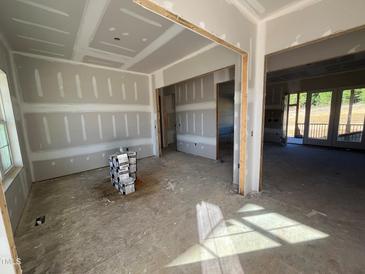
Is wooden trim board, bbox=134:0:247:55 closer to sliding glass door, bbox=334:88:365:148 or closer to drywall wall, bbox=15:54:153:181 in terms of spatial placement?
drywall wall, bbox=15:54:153:181

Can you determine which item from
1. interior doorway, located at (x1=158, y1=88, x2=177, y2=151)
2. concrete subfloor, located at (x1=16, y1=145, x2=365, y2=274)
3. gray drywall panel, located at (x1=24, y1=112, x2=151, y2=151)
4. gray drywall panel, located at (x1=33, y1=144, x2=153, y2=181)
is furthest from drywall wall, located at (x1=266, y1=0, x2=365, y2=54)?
interior doorway, located at (x1=158, y1=88, x2=177, y2=151)

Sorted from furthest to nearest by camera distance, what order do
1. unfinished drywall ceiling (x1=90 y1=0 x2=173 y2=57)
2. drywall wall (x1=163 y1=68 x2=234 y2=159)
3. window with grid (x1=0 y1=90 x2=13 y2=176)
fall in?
drywall wall (x1=163 y1=68 x2=234 y2=159) → window with grid (x1=0 y1=90 x2=13 y2=176) → unfinished drywall ceiling (x1=90 y1=0 x2=173 y2=57)

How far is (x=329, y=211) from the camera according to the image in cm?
230

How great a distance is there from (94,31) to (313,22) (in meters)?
3.17

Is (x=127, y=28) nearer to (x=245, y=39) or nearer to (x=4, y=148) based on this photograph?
(x=245, y=39)

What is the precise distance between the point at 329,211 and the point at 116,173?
11.7 ft

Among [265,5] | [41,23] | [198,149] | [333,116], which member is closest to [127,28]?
[41,23]

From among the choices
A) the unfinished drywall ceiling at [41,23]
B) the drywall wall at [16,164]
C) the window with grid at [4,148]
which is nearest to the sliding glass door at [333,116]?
the unfinished drywall ceiling at [41,23]

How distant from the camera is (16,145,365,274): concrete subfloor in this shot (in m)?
1.57

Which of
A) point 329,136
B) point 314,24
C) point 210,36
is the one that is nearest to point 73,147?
point 210,36

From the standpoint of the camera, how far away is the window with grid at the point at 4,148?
2.43 metres

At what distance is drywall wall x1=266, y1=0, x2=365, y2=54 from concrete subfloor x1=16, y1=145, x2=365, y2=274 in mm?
2389

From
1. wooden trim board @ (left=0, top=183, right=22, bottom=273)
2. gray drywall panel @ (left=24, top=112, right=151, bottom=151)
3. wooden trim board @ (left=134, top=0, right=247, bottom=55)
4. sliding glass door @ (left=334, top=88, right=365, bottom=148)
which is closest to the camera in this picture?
wooden trim board @ (left=0, top=183, right=22, bottom=273)

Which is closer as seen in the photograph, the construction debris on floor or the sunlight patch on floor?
the sunlight patch on floor
